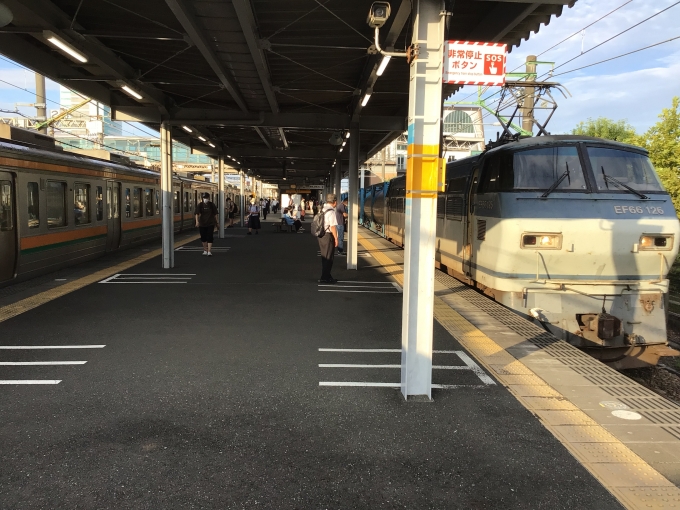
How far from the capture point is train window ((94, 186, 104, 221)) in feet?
44.1

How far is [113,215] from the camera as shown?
14.7 metres

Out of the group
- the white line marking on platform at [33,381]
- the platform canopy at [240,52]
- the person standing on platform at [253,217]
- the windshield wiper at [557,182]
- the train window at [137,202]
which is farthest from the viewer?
the person standing on platform at [253,217]

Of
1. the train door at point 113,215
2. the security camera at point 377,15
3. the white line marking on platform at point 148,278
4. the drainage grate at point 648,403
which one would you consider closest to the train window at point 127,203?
the train door at point 113,215

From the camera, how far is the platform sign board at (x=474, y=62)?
14.5 ft

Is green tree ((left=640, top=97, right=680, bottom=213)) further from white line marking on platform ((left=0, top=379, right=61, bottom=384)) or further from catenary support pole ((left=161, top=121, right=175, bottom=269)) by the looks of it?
white line marking on platform ((left=0, top=379, right=61, bottom=384))

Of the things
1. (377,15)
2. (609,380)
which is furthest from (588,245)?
(377,15)

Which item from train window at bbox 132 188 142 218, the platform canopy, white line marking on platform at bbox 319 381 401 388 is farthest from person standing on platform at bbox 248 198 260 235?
white line marking on platform at bbox 319 381 401 388

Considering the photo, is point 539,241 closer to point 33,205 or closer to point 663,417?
point 663,417

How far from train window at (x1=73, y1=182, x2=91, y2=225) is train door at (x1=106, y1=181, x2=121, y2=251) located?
1.34 m

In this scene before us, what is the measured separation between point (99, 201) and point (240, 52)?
23.8 ft

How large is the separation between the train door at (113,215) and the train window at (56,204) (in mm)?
2667

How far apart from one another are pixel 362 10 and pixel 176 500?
6051 millimetres

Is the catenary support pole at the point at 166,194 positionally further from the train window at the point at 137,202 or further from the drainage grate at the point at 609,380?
the drainage grate at the point at 609,380

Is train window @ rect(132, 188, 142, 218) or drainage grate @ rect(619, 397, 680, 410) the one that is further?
train window @ rect(132, 188, 142, 218)
